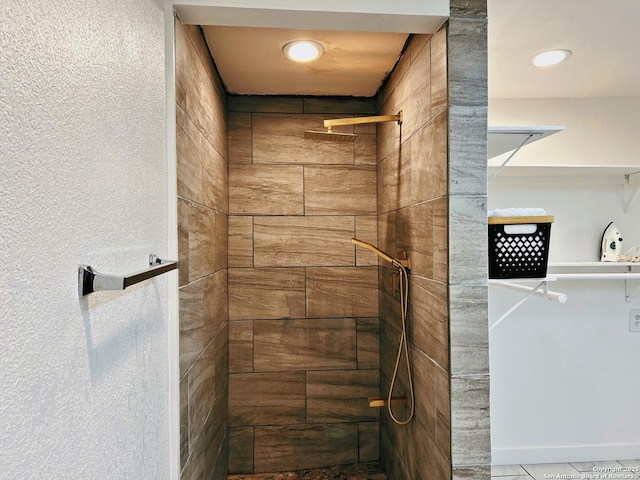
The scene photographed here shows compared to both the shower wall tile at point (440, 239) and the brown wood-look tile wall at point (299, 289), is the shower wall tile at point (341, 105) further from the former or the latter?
the shower wall tile at point (440, 239)

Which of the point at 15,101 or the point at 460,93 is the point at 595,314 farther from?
the point at 15,101

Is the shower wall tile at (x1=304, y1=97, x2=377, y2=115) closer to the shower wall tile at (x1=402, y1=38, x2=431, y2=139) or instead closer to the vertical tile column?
the shower wall tile at (x1=402, y1=38, x2=431, y2=139)

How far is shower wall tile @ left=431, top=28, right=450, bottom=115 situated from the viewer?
54.0 inches

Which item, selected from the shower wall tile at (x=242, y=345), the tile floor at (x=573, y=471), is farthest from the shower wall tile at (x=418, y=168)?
the tile floor at (x=573, y=471)

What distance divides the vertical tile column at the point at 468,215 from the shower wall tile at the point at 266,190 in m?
1.17

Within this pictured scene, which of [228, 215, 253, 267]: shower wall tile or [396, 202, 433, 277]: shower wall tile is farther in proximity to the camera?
[228, 215, 253, 267]: shower wall tile

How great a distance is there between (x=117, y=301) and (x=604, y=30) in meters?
2.00

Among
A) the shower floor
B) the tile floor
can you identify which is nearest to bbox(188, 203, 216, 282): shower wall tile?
the shower floor

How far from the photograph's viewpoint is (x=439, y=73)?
142 cm

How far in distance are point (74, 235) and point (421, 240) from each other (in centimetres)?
125

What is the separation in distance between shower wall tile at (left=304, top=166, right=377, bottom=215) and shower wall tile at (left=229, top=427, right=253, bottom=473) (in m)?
1.32

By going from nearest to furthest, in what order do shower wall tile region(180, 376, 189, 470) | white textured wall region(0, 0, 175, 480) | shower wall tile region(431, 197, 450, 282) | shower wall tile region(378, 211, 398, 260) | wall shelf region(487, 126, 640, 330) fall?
white textured wall region(0, 0, 175, 480) → shower wall tile region(180, 376, 189, 470) → shower wall tile region(431, 197, 450, 282) → shower wall tile region(378, 211, 398, 260) → wall shelf region(487, 126, 640, 330)

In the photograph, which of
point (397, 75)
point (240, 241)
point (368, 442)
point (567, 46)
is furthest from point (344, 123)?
point (368, 442)

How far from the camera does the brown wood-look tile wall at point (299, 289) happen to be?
2324 mm
